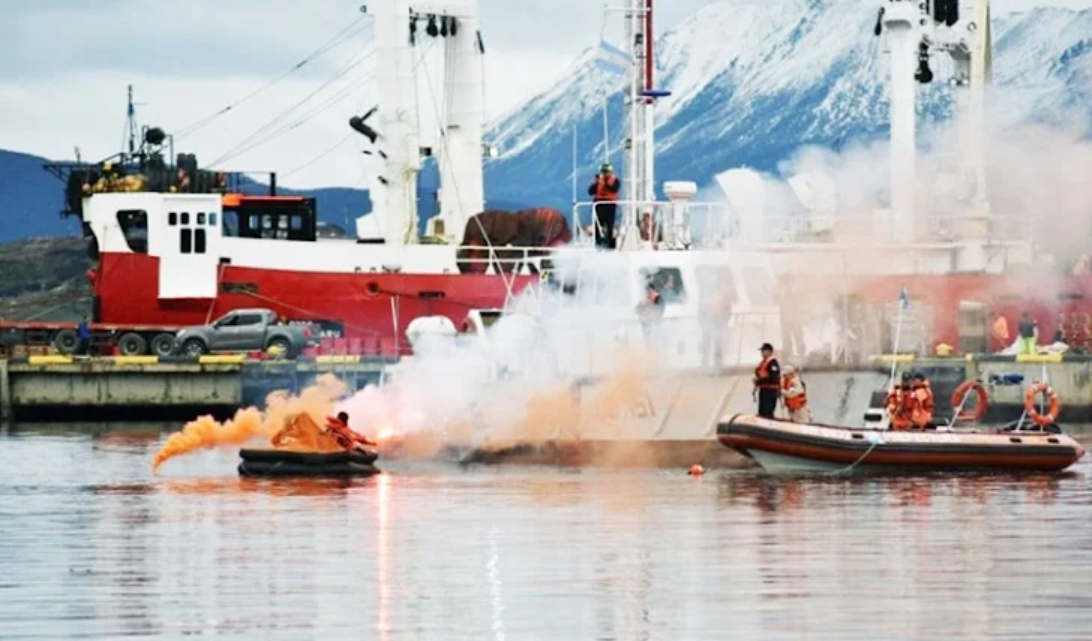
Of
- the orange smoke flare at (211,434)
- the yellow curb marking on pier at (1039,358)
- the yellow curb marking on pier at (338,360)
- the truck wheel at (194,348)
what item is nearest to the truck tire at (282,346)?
the truck wheel at (194,348)

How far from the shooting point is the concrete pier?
70.6m

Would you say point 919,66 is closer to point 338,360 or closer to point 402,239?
point 402,239

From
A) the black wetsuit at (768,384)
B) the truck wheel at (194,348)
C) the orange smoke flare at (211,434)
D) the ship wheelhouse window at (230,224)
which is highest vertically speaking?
the ship wheelhouse window at (230,224)

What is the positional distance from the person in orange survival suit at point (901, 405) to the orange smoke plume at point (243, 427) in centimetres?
983

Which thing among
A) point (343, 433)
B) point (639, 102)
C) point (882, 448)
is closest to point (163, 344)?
point (639, 102)

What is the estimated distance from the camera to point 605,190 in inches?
2048

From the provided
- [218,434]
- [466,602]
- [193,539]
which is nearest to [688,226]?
[218,434]

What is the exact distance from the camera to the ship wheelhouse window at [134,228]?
79.7 meters

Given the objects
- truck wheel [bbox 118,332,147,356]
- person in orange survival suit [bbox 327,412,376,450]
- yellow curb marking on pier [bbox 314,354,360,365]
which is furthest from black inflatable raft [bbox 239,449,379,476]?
truck wheel [bbox 118,332,147,356]

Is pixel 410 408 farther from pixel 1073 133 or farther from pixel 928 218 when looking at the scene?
pixel 928 218

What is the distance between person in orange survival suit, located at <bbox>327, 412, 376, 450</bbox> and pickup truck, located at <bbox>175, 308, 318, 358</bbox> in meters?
26.2

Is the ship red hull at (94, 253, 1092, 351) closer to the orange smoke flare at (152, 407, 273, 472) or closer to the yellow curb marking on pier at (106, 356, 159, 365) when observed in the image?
the yellow curb marking on pier at (106, 356, 159, 365)

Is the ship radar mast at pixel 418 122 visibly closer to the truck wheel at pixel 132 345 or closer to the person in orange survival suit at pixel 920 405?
the truck wheel at pixel 132 345

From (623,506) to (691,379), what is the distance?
6.07m
